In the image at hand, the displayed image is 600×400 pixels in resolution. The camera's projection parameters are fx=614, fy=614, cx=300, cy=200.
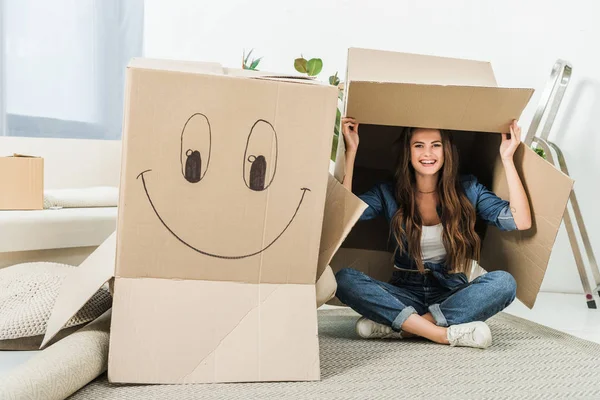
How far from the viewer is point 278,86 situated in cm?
98

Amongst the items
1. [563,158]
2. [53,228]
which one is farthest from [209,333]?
[563,158]

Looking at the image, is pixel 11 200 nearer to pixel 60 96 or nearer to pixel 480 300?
pixel 60 96

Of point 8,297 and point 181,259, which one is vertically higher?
point 181,259

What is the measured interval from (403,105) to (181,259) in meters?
0.56

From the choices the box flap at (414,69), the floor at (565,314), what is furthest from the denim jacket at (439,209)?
the floor at (565,314)

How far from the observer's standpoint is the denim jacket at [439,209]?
4.68 ft

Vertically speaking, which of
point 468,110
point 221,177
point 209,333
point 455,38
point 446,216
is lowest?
point 209,333

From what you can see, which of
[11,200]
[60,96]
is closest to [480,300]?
[11,200]

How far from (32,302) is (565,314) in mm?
1500

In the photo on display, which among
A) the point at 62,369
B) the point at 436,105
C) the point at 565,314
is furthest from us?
the point at 565,314

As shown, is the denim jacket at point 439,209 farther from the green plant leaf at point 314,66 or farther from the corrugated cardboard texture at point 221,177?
the green plant leaf at point 314,66

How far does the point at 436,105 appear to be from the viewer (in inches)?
49.1

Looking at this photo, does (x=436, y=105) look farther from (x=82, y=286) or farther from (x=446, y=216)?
(x=82, y=286)

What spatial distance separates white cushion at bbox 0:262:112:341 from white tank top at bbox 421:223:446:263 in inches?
28.6
